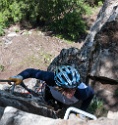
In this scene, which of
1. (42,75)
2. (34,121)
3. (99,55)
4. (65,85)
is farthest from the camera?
(99,55)

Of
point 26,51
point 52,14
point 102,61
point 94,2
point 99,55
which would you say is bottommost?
point 26,51

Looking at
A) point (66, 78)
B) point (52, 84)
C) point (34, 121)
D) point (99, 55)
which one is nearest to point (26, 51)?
point (99, 55)

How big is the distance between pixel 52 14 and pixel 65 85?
12.3 m

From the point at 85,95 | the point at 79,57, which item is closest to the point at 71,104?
the point at 85,95

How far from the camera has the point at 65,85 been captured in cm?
425

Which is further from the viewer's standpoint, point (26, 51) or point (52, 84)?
point (26, 51)

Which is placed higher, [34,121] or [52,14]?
[52,14]

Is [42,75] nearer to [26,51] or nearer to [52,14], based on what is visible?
[26,51]

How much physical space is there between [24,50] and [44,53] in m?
0.88

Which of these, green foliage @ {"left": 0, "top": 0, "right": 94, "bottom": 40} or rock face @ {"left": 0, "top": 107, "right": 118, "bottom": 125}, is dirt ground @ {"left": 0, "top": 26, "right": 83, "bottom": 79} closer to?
green foliage @ {"left": 0, "top": 0, "right": 94, "bottom": 40}

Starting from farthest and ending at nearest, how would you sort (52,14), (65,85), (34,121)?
(52,14)
(65,85)
(34,121)

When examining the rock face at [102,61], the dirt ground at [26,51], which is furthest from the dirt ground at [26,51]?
the rock face at [102,61]

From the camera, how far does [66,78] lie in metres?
4.26

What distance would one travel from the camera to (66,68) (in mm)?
4332
